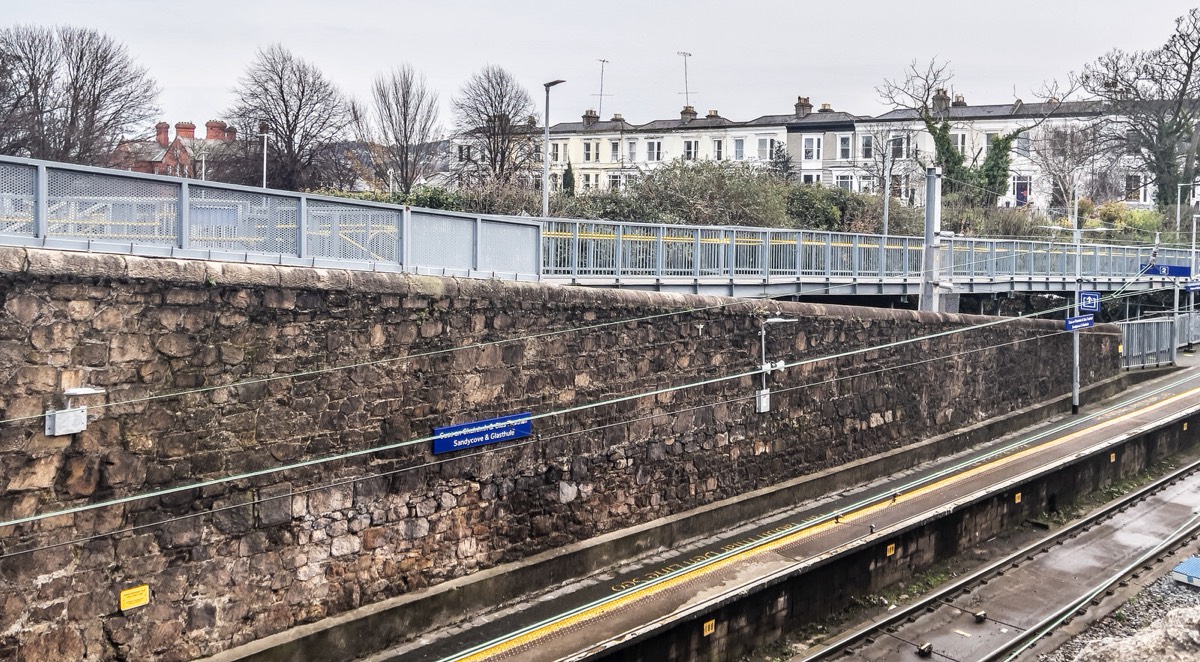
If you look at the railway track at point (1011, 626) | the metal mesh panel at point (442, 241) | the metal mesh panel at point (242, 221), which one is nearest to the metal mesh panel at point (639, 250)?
the metal mesh panel at point (442, 241)

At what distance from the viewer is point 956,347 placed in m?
22.2

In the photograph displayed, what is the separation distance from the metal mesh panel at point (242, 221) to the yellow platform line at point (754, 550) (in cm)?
496

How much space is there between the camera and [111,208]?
365 inches

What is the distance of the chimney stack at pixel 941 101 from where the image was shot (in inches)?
1941

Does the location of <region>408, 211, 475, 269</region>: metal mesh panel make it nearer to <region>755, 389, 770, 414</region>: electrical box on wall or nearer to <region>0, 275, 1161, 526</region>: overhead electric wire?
<region>0, 275, 1161, 526</region>: overhead electric wire

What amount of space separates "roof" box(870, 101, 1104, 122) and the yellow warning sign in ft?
166

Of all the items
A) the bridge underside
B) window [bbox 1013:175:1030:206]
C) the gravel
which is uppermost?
window [bbox 1013:175:1030:206]

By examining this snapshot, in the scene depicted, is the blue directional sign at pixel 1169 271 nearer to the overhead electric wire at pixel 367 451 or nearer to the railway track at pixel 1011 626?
the railway track at pixel 1011 626

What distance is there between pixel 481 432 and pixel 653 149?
1932 inches

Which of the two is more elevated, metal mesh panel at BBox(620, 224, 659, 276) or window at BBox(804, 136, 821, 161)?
window at BBox(804, 136, 821, 161)

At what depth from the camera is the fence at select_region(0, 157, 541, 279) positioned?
8844mm

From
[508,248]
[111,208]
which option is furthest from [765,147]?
[111,208]

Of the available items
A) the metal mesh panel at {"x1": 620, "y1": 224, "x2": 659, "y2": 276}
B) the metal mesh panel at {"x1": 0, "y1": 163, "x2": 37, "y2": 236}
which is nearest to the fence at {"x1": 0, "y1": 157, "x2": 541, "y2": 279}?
the metal mesh panel at {"x1": 0, "y1": 163, "x2": 37, "y2": 236}

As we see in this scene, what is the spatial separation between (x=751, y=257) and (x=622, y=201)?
10131 mm
